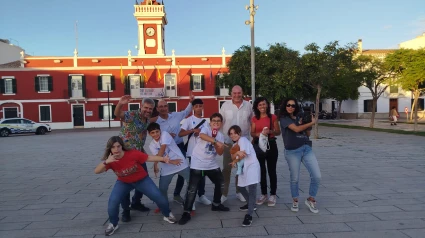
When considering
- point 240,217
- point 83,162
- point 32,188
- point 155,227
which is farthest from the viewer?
point 83,162

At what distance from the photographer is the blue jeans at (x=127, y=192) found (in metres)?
3.97

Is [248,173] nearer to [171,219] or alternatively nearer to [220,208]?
[220,208]

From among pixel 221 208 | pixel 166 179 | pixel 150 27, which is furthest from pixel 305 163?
pixel 150 27

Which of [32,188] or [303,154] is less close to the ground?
[303,154]

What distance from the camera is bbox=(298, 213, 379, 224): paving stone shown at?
414cm

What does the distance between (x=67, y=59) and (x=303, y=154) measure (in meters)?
32.2

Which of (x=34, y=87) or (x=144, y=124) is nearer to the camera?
(x=144, y=124)

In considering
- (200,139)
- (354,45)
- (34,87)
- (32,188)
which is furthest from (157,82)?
(200,139)

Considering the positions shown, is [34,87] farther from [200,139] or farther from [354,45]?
[200,139]

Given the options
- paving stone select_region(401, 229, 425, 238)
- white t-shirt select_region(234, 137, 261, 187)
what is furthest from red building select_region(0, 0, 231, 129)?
paving stone select_region(401, 229, 425, 238)

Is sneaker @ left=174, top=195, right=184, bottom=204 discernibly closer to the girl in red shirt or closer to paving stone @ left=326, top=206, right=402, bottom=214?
the girl in red shirt

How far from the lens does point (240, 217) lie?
14.4 feet

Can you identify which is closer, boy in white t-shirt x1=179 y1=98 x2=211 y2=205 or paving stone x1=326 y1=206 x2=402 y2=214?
paving stone x1=326 y1=206 x2=402 y2=214

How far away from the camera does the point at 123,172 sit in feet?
13.1
